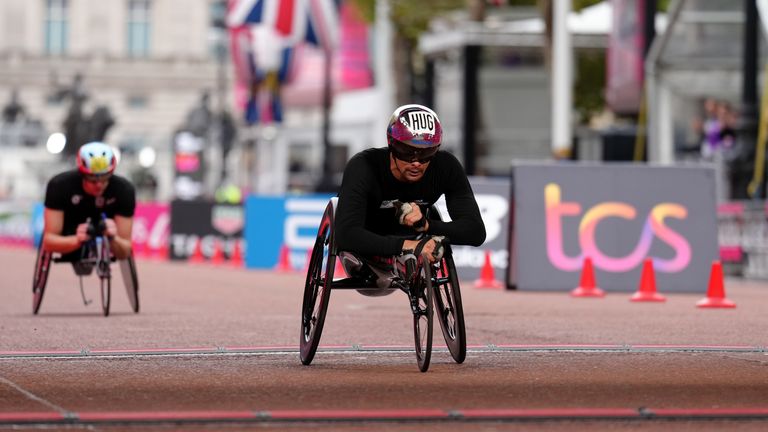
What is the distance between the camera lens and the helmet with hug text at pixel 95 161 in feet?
50.9

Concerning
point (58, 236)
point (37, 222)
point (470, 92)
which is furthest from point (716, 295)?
point (37, 222)

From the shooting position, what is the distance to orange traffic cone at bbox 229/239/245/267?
3111 centimetres

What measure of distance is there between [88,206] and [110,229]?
1.19 ft

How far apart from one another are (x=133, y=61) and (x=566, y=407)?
10124 cm

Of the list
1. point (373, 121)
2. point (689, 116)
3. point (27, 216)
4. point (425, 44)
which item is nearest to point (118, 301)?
point (689, 116)

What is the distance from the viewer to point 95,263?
1602cm

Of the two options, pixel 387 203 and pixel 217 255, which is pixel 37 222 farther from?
pixel 387 203

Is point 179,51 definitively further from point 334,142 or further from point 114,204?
point 114,204

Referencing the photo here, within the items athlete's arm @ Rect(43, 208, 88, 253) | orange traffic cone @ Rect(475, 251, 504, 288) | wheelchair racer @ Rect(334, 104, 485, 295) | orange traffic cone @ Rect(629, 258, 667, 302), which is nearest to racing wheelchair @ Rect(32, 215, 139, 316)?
athlete's arm @ Rect(43, 208, 88, 253)

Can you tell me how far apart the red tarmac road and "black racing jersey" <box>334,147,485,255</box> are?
29.6 inches

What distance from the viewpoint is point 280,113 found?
57500 millimetres

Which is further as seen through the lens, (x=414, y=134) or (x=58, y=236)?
(x=58, y=236)

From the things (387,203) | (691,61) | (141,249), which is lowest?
(141,249)

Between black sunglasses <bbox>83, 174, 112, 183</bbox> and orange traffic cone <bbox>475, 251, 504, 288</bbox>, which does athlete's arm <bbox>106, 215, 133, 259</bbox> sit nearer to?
black sunglasses <bbox>83, 174, 112, 183</bbox>
